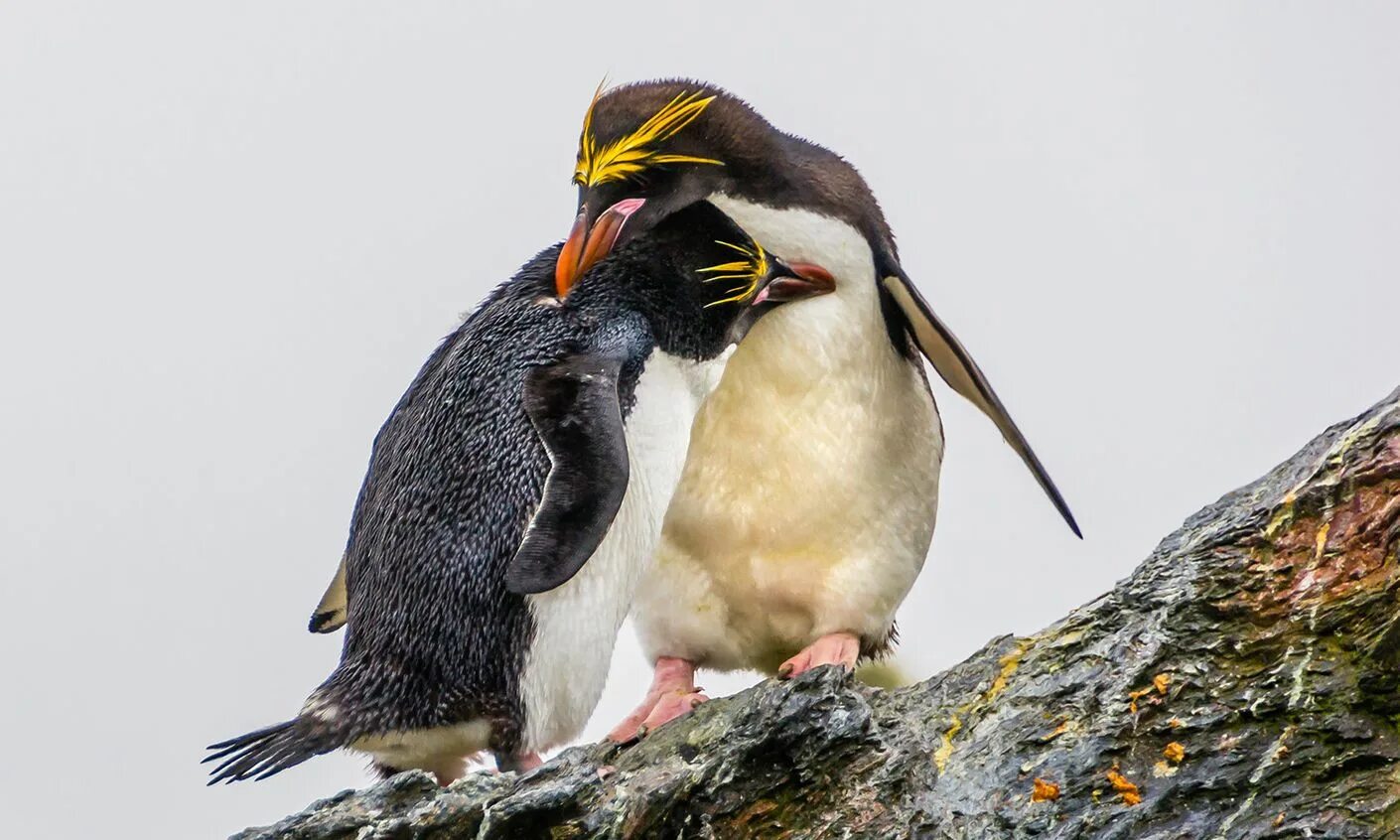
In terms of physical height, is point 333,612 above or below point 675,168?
below

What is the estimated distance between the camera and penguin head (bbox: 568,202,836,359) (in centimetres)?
298

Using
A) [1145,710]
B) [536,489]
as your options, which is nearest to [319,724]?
[536,489]

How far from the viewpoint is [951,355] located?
3.26 m

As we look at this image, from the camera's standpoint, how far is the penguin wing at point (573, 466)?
8.38ft

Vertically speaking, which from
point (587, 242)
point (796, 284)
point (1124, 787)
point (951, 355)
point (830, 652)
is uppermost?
point (587, 242)

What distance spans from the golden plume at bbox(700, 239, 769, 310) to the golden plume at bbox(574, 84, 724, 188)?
6.8 inches

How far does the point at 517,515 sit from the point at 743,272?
0.68 metres

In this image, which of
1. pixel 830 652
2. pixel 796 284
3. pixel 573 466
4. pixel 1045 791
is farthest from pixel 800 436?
pixel 1045 791

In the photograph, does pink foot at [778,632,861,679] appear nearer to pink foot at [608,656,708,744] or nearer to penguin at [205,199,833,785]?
pink foot at [608,656,708,744]

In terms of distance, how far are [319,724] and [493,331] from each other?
29.4 inches

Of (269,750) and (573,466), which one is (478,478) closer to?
(573,466)

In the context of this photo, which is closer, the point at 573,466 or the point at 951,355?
the point at 573,466

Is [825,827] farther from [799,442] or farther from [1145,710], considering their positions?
[799,442]

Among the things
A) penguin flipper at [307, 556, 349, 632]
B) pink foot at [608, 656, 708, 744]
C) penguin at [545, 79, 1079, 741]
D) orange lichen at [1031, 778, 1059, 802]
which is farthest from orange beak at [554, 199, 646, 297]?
orange lichen at [1031, 778, 1059, 802]
